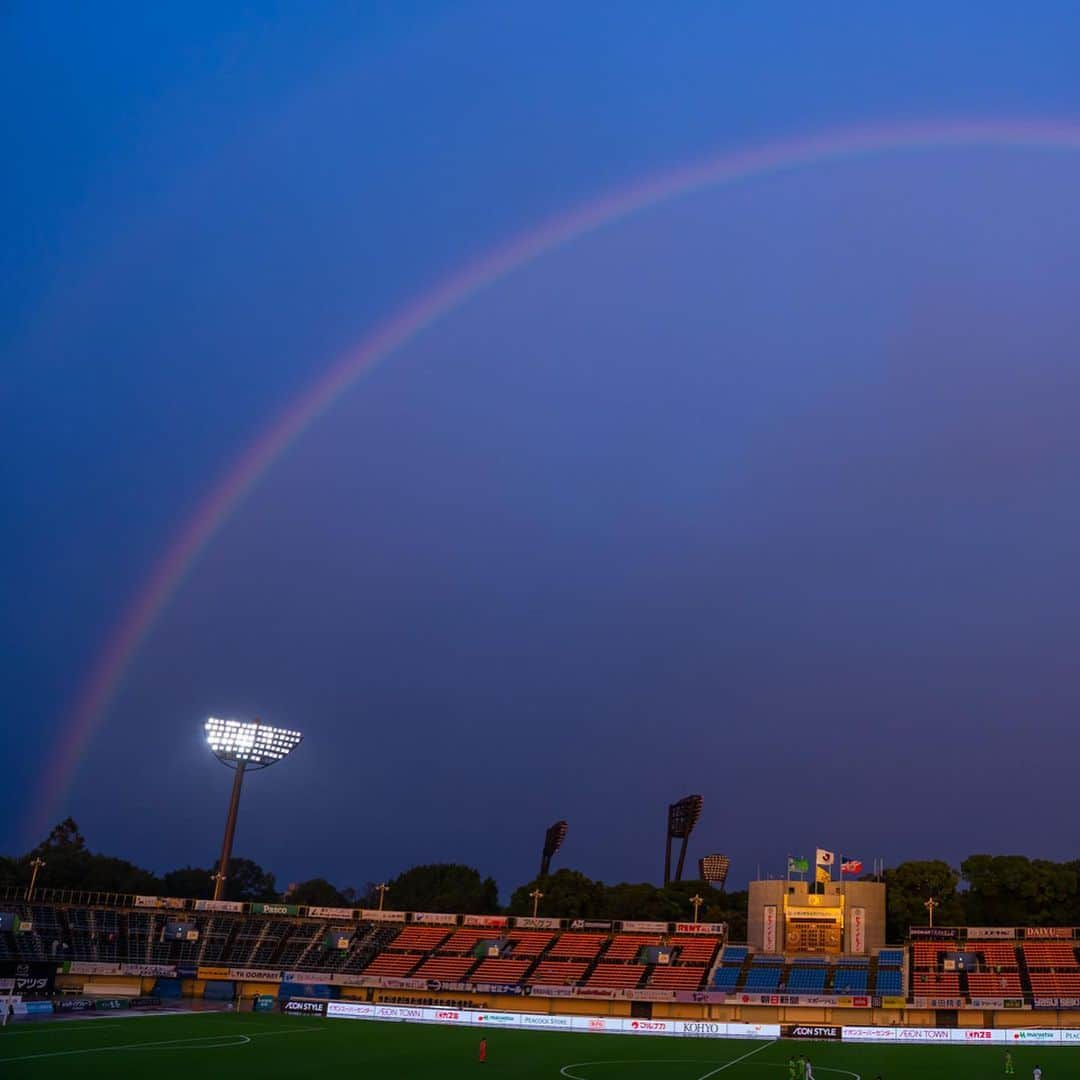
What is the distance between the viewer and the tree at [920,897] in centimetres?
11500

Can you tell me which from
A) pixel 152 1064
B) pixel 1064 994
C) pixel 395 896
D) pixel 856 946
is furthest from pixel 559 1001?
pixel 395 896

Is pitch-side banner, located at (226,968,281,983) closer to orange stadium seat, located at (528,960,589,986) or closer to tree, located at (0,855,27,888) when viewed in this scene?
orange stadium seat, located at (528,960,589,986)

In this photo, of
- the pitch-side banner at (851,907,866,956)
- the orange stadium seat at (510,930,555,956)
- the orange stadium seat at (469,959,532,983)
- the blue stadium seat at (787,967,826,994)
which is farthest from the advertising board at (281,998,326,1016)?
the pitch-side banner at (851,907,866,956)

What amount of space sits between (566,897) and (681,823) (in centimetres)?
2127

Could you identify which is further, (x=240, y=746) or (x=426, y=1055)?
(x=240, y=746)

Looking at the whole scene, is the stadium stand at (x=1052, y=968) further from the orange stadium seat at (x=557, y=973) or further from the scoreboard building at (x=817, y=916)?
the orange stadium seat at (x=557, y=973)

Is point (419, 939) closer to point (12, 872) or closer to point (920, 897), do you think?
point (920, 897)

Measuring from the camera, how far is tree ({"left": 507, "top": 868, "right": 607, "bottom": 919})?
13262cm

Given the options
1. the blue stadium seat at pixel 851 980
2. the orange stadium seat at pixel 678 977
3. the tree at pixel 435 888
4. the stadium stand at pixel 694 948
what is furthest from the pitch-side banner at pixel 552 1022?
the tree at pixel 435 888

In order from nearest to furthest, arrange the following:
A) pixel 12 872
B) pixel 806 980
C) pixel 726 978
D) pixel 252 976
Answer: pixel 806 980, pixel 726 978, pixel 252 976, pixel 12 872

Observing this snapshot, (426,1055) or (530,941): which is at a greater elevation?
(530,941)

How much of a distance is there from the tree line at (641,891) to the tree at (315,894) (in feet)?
1.48

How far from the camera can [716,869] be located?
149625 mm

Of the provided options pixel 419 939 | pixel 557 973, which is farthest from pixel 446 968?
pixel 557 973
